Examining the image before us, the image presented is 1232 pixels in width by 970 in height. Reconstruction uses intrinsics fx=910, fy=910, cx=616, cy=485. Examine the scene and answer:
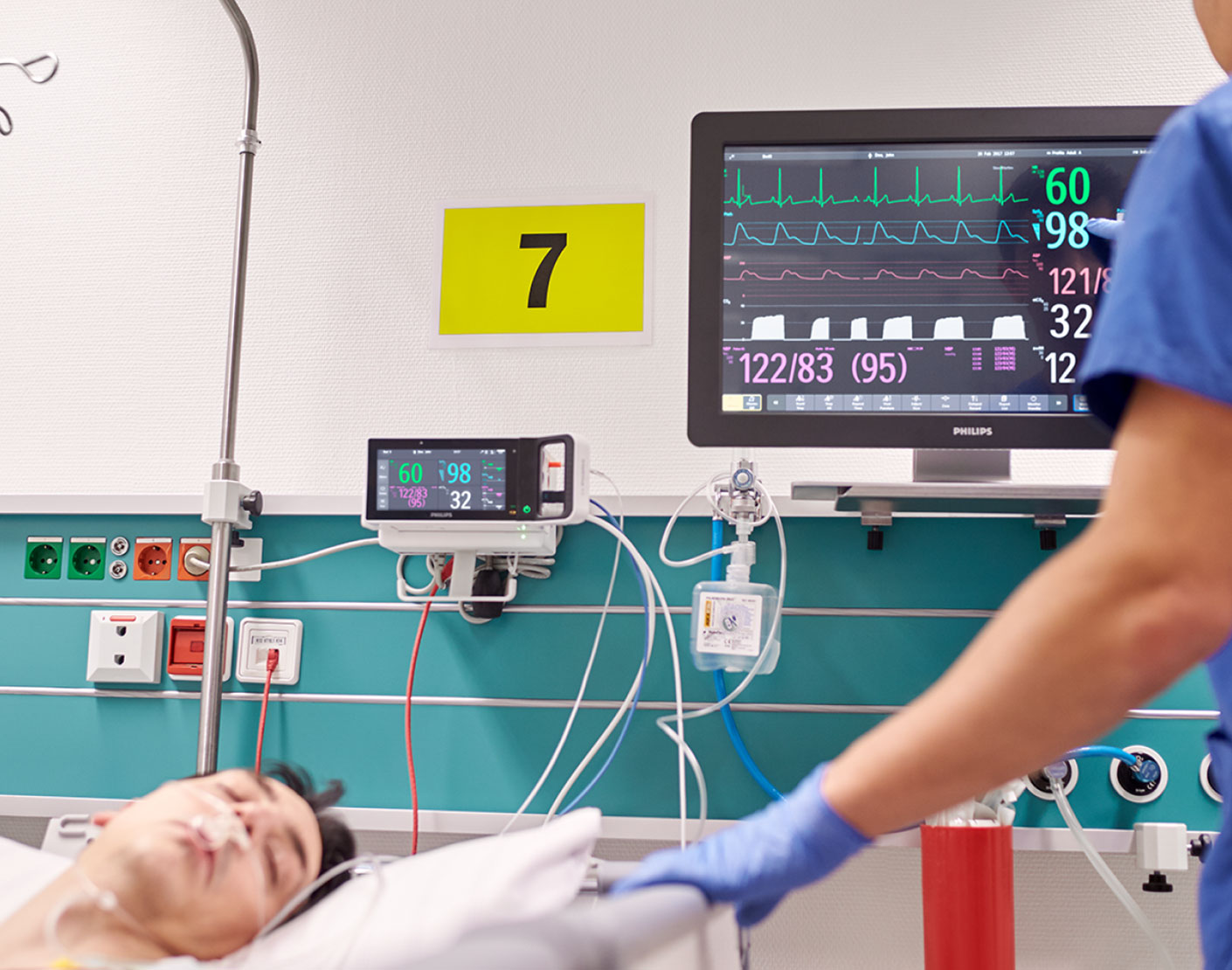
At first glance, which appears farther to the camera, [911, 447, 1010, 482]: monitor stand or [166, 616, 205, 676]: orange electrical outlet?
[166, 616, 205, 676]: orange electrical outlet

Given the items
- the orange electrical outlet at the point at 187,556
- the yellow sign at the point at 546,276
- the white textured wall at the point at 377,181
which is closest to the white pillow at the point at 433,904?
the orange electrical outlet at the point at 187,556

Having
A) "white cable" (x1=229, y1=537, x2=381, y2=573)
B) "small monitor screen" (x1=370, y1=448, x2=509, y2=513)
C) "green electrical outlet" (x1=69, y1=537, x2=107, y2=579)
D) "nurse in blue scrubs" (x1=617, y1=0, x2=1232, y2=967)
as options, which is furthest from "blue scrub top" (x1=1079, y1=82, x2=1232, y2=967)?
"green electrical outlet" (x1=69, y1=537, x2=107, y2=579)

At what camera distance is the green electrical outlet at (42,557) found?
151 cm

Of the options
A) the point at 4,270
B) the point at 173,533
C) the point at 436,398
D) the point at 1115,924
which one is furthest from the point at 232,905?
the point at 4,270

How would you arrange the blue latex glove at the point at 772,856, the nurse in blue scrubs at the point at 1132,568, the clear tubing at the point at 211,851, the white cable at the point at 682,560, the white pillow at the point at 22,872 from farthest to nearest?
1. the white cable at the point at 682,560
2. the white pillow at the point at 22,872
3. the clear tubing at the point at 211,851
4. the blue latex glove at the point at 772,856
5. the nurse in blue scrubs at the point at 1132,568

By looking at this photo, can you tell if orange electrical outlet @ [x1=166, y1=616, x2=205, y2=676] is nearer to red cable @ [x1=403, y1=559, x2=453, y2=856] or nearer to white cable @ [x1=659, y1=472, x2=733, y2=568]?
red cable @ [x1=403, y1=559, x2=453, y2=856]

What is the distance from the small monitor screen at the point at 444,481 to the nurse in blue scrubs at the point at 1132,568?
72 cm

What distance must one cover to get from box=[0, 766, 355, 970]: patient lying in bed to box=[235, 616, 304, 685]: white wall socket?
49 cm

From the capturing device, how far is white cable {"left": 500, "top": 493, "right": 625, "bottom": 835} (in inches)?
53.0

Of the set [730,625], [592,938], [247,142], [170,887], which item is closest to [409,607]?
[730,625]

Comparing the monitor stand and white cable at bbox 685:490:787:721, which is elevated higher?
the monitor stand

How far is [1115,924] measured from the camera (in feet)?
4.52

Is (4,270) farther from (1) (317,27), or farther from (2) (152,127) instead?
(1) (317,27)

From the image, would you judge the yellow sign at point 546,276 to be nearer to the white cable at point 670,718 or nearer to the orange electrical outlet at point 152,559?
the white cable at point 670,718
